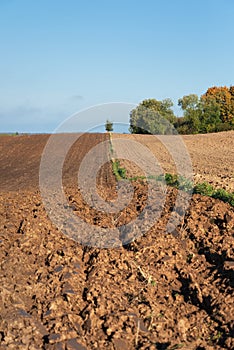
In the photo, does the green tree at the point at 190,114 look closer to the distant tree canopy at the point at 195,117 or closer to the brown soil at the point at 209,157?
Result: the distant tree canopy at the point at 195,117

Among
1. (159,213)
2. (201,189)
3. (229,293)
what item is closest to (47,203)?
(159,213)

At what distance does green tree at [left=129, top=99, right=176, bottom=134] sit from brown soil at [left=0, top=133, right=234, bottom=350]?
99.1 feet

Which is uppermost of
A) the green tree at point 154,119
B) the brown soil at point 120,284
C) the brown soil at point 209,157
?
the green tree at point 154,119

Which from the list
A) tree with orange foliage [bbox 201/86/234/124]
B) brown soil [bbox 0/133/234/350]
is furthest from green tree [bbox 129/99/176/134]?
→ brown soil [bbox 0/133/234/350]

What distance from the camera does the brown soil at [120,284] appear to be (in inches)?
214

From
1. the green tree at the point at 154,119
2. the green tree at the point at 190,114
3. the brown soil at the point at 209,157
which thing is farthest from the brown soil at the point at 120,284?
the green tree at the point at 190,114

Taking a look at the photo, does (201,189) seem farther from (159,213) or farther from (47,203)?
(47,203)

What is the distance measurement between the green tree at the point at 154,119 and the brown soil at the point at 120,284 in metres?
30.2

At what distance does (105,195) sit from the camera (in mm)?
12641

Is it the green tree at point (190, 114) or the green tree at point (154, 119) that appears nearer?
the green tree at point (154, 119)

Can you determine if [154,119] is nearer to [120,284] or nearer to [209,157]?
[209,157]

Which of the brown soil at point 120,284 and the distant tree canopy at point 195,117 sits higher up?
the distant tree canopy at point 195,117

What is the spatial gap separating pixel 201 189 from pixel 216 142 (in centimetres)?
2539

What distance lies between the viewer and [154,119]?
4544 centimetres
